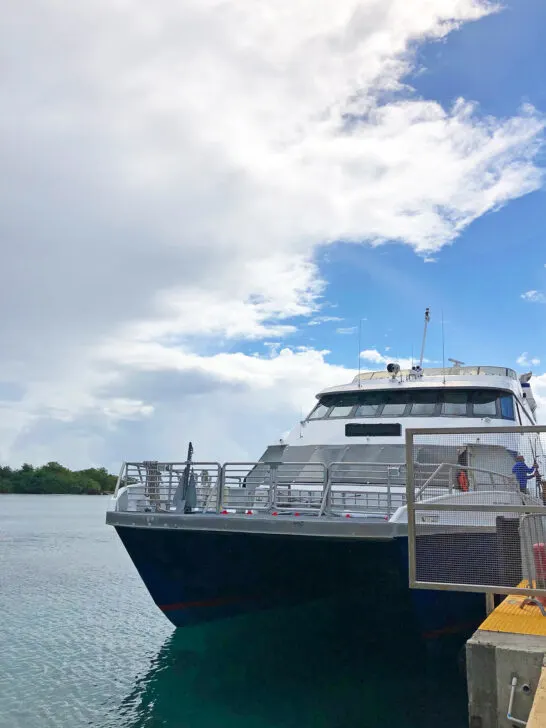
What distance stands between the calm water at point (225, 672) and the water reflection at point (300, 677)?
0.06 feet

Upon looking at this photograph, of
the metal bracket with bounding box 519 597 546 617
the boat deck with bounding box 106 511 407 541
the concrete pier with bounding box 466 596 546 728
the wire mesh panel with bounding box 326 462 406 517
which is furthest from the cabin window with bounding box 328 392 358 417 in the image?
the concrete pier with bounding box 466 596 546 728

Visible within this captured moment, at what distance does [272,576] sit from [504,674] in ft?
21.6

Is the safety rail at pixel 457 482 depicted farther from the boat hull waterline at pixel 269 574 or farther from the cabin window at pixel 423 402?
the cabin window at pixel 423 402

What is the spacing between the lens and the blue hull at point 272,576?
9234 millimetres

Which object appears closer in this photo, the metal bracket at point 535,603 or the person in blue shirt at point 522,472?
the metal bracket at point 535,603

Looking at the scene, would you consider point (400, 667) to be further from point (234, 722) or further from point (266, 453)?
point (266, 453)

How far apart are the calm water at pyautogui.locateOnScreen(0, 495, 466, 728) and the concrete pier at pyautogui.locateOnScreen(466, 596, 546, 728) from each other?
3.77 m

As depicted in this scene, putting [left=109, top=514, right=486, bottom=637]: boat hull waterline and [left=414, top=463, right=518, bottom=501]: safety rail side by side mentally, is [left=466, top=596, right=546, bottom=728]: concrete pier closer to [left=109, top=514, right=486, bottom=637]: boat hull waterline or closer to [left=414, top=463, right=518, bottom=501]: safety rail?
[left=414, top=463, right=518, bottom=501]: safety rail

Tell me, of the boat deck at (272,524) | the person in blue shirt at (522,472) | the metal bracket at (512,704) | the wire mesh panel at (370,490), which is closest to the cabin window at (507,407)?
the wire mesh panel at (370,490)

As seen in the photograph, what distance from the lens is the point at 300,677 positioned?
33.1ft

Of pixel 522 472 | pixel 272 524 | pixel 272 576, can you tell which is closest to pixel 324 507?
pixel 272 524

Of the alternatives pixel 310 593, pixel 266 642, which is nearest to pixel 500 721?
pixel 310 593

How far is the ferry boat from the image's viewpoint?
329 inches

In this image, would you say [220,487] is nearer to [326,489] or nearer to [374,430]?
[326,489]
